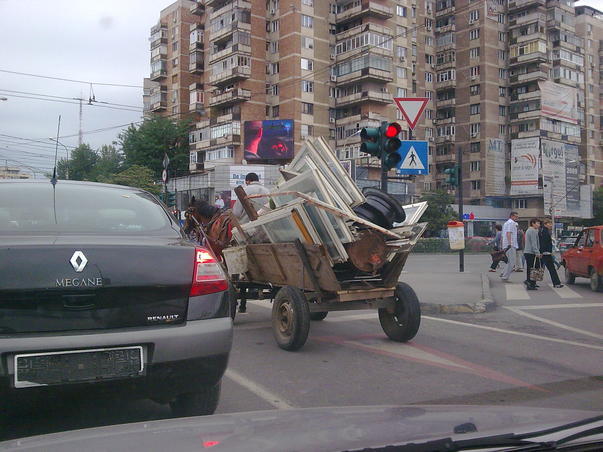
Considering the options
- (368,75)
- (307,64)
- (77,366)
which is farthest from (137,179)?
(77,366)

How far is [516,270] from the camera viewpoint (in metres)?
19.1

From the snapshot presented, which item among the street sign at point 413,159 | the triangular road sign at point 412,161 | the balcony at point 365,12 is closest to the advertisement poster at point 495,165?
the balcony at point 365,12

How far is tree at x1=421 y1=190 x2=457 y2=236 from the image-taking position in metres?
56.2

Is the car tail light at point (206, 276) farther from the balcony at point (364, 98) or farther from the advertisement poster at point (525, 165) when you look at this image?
the advertisement poster at point (525, 165)

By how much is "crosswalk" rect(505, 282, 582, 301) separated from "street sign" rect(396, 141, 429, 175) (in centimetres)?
328

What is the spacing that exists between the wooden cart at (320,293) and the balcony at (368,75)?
166ft

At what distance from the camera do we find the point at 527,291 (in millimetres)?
13438

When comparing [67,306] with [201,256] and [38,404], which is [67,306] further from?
[201,256]

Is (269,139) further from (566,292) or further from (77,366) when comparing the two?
(77,366)

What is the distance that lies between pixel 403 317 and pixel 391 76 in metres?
53.1

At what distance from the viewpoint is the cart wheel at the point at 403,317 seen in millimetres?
6543

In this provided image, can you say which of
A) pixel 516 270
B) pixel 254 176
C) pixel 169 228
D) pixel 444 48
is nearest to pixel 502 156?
pixel 444 48

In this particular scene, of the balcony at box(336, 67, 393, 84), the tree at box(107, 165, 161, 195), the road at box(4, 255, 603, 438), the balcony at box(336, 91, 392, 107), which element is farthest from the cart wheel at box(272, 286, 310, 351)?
the balcony at box(336, 67, 393, 84)

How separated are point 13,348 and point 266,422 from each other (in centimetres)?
144
